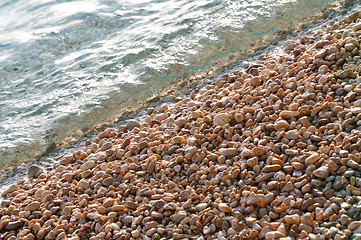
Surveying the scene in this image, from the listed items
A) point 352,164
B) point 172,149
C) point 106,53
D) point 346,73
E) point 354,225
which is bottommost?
point 354,225

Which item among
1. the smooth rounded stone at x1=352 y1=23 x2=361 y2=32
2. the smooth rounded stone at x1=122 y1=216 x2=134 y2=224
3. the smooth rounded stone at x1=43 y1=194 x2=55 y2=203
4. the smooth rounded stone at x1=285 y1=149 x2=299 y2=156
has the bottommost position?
the smooth rounded stone at x1=122 y1=216 x2=134 y2=224

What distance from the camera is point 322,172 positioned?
190 cm

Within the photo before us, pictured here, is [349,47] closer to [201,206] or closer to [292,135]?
[292,135]

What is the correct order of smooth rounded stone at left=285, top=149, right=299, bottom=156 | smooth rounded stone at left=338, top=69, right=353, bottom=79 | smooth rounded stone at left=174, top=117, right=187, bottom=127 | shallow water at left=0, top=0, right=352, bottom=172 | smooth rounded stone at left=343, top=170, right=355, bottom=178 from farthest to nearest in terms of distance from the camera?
shallow water at left=0, top=0, right=352, bottom=172, smooth rounded stone at left=174, top=117, right=187, bottom=127, smooth rounded stone at left=338, top=69, right=353, bottom=79, smooth rounded stone at left=285, top=149, right=299, bottom=156, smooth rounded stone at left=343, top=170, right=355, bottom=178

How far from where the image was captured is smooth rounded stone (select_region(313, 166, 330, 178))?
1.89m

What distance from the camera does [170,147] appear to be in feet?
8.14

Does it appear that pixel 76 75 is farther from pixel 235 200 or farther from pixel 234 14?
pixel 235 200

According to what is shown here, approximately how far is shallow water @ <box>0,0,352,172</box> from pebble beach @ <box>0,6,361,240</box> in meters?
0.59

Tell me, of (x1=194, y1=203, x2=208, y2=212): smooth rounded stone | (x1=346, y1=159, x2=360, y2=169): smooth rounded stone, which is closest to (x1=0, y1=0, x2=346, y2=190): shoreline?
(x1=194, y1=203, x2=208, y2=212): smooth rounded stone

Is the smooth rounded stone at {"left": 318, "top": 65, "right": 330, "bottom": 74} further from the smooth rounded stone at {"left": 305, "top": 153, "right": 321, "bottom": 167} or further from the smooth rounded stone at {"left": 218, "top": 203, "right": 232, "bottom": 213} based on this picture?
the smooth rounded stone at {"left": 218, "top": 203, "right": 232, "bottom": 213}

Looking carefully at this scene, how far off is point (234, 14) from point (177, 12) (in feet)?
2.61

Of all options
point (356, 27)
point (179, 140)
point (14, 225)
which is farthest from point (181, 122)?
point (356, 27)

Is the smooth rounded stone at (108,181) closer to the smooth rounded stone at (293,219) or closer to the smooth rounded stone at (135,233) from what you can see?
the smooth rounded stone at (135,233)

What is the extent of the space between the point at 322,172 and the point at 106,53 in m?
2.98
